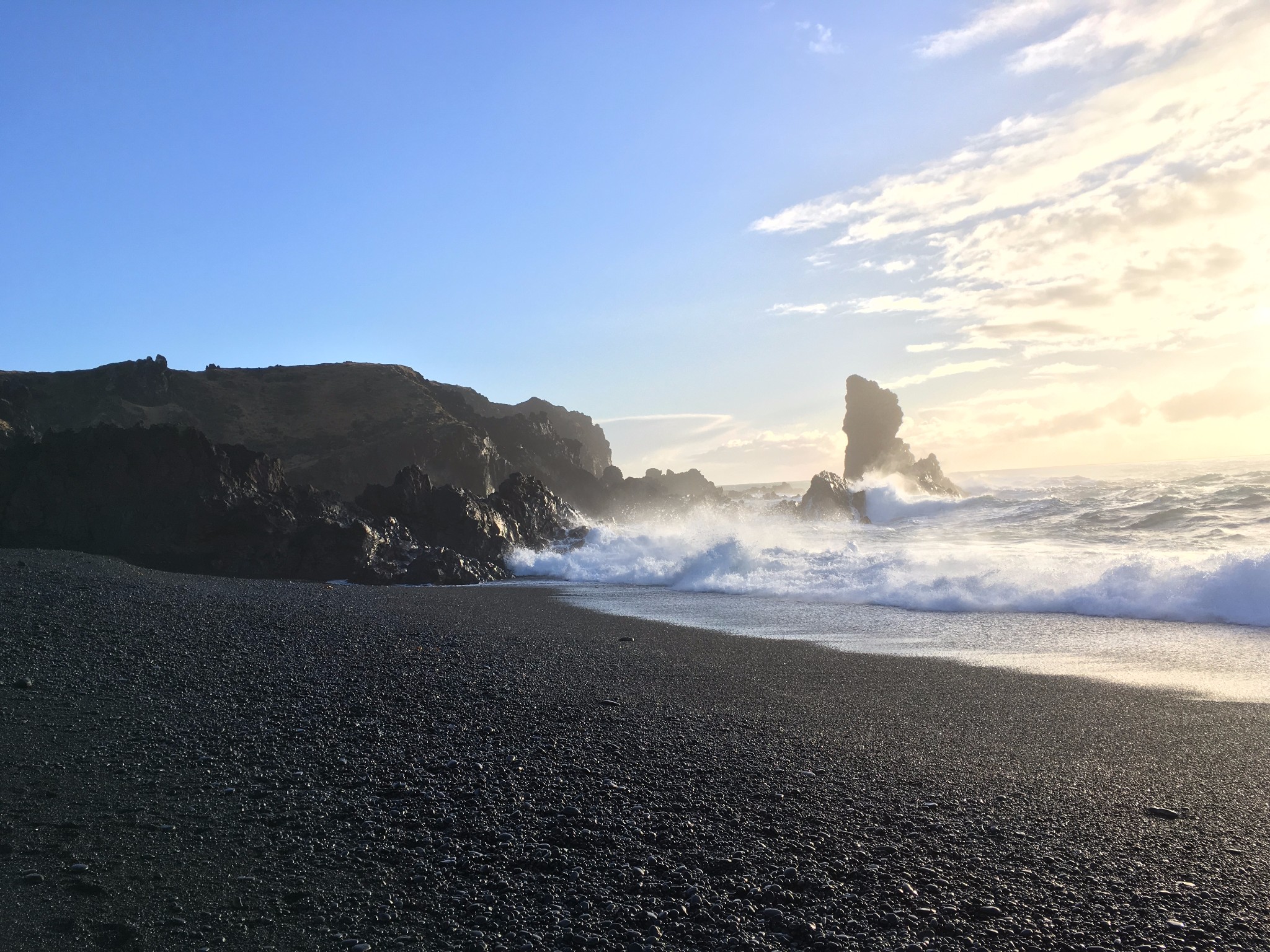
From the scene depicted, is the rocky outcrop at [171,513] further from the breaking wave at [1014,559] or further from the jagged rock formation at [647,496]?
the jagged rock formation at [647,496]

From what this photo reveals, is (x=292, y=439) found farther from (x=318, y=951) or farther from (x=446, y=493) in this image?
(x=318, y=951)

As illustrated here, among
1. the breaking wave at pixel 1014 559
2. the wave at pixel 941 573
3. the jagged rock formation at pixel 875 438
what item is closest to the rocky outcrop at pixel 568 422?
the jagged rock formation at pixel 875 438

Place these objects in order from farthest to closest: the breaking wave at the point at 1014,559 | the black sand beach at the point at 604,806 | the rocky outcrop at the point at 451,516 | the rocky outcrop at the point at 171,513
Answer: the rocky outcrop at the point at 451,516
the rocky outcrop at the point at 171,513
the breaking wave at the point at 1014,559
the black sand beach at the point at 604,806

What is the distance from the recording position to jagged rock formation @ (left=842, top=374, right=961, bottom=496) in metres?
78.1

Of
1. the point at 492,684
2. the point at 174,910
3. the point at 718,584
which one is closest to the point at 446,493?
the point at 718,584

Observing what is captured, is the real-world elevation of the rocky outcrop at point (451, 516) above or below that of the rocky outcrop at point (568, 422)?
below

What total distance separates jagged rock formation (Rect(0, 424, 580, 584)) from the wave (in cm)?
619

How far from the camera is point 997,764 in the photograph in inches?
257

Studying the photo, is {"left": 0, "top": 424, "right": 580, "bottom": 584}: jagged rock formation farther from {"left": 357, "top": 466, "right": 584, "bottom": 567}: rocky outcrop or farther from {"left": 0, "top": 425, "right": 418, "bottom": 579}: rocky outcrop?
{"left": 357, "top": 466, "right": 584, "bottom": 567}: rocky outcrop

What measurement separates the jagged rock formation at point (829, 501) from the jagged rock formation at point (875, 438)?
15287 millimetres

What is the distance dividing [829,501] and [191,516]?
47099 mm

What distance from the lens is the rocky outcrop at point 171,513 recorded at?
2511cm

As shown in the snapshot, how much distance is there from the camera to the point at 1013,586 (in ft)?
57.9

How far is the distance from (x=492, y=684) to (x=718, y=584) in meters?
15.1
